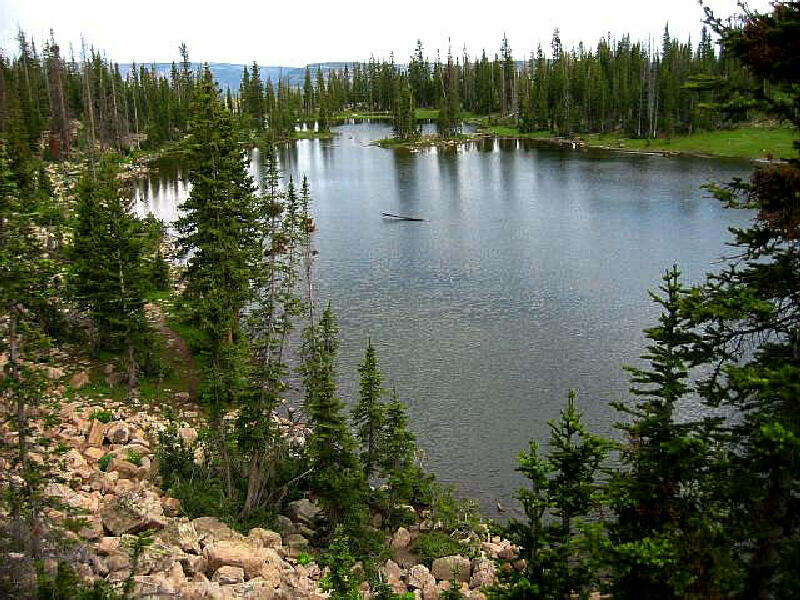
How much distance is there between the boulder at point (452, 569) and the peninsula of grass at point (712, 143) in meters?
85.9

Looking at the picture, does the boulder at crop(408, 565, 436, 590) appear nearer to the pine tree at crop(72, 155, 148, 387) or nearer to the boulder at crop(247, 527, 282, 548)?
the boulder at crop(247, 527, 282, 548)

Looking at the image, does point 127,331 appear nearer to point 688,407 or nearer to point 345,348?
point 345,348

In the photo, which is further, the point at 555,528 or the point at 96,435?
the point at 96,435

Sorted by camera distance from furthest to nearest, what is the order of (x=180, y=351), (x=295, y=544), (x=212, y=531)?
(x=180, y=351), (x=295, y=544), (x=212, y=531)

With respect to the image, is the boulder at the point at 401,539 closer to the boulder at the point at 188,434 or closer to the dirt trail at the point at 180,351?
the boulder at the point at 188,434

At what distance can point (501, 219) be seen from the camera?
220ft

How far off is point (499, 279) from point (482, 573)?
30.6 metres

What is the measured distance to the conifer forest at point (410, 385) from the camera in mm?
11203

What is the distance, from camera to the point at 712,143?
10738cm

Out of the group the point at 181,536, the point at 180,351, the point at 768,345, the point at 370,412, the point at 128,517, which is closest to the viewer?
the point at 768,345

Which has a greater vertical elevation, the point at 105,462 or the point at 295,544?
the point at 105,462

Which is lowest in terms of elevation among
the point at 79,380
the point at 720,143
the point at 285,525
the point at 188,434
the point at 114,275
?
the point at 285,525

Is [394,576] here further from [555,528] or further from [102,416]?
[102,416]

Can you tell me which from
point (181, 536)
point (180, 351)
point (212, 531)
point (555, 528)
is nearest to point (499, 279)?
point (180, 351)
